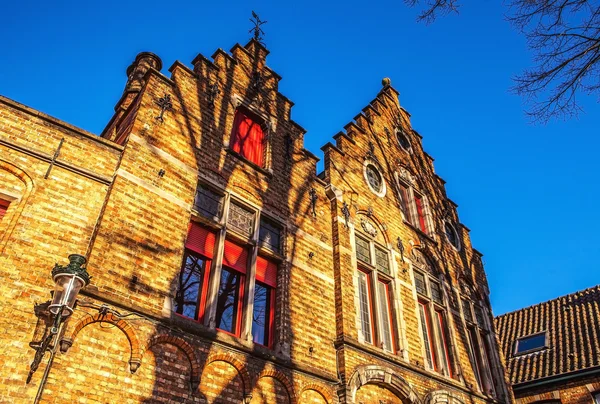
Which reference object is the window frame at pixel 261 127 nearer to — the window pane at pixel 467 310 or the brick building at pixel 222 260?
the brick building at pixel 222 260

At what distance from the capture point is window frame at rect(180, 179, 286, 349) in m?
7.28

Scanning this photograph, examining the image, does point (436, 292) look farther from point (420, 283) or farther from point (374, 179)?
point (374, 179)

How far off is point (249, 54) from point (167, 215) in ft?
18.9

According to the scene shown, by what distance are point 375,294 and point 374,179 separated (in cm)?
382


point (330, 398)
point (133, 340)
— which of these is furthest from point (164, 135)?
point (330, 398)

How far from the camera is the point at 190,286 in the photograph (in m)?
7.19

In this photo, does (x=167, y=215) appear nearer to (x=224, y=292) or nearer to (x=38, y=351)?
(x=224, y=292)

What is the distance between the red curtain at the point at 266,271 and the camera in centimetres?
838

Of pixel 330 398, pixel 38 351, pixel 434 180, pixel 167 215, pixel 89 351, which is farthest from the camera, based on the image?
pixel 434 180

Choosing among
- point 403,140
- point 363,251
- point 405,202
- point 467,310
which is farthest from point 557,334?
point 363,251

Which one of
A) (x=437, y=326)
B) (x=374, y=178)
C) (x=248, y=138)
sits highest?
(x=374, y=178)

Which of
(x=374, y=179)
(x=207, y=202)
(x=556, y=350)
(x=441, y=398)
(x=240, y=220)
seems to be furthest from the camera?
(x=556, y=350)

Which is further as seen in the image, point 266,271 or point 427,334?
point 427,334

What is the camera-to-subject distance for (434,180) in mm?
16391
